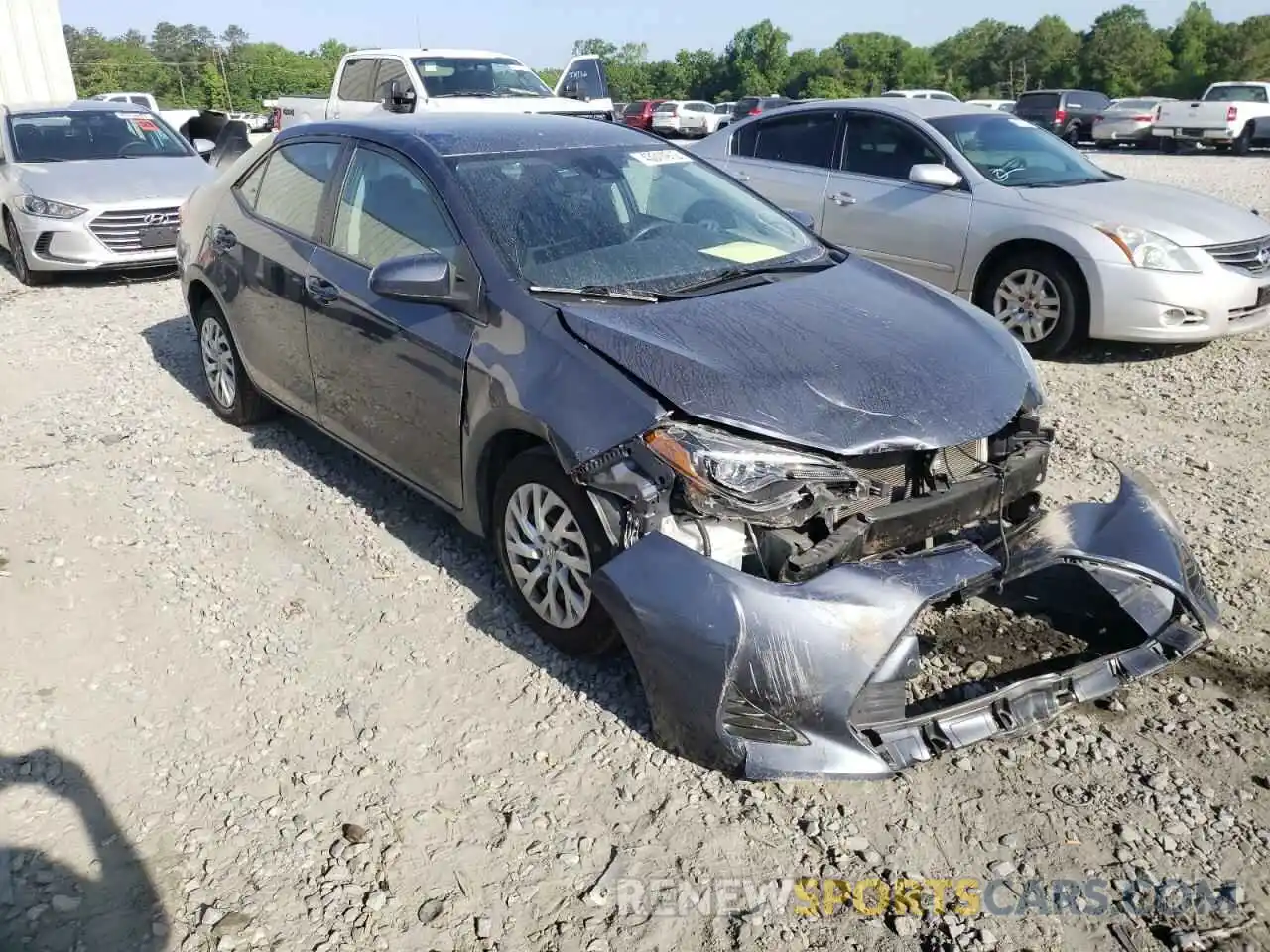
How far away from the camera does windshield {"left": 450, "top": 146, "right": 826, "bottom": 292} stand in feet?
11.8

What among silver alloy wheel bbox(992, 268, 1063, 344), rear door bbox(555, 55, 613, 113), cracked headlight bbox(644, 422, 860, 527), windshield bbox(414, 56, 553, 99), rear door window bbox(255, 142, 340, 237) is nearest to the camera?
cracked headlight bbox(644, 422, 860, 527)

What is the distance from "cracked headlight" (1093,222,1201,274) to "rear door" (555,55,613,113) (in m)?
11.1

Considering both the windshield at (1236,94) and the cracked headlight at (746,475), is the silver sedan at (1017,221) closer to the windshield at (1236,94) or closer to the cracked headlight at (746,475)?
the cracked headlight at (746,475)

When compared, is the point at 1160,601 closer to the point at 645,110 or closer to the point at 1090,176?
the point at 1090,176

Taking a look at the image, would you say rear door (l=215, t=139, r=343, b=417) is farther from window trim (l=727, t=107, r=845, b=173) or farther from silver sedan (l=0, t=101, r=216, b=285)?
silver sedan (l=0, t=101, r=216, b=285)

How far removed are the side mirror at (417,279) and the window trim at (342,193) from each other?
0.07 meters

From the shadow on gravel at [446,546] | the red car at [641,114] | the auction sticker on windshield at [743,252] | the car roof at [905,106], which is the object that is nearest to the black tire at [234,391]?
the shadow on gravel at [446,546]

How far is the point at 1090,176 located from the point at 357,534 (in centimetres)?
574

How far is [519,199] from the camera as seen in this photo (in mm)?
3770

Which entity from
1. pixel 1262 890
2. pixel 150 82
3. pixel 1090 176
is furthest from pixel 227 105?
pixel 1262 890

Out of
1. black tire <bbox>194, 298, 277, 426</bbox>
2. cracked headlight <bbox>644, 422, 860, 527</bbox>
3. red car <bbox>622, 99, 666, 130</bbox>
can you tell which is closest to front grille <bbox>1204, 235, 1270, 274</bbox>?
cracked headlight <bbox>644, 422, 860, 527</bbox>

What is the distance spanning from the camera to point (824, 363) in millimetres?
3113

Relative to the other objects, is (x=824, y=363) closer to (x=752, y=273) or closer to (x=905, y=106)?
(x=752, y=273)

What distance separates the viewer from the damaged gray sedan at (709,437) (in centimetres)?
273
